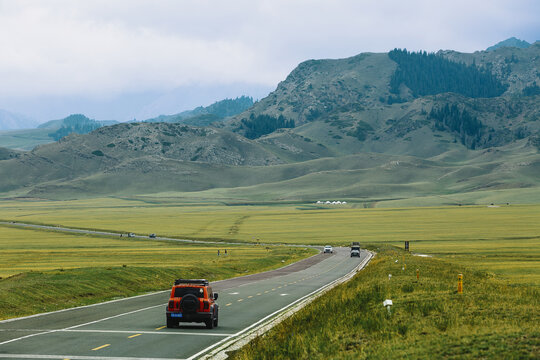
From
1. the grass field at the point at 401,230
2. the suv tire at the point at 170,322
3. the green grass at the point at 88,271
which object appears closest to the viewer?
the suv tire at the point at 170,322

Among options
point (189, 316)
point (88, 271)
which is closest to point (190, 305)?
point (189, 316)

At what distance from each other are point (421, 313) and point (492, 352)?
28.2ft

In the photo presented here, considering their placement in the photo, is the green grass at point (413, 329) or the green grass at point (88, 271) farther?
the green grass at point (88, 271)

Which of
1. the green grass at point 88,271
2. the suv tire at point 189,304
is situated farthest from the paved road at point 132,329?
the green grass at point 88,271

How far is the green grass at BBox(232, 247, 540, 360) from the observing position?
55.5ft

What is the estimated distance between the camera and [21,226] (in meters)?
172

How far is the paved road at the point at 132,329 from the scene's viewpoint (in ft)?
70.7

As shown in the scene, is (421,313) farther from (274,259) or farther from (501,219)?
(501,219)

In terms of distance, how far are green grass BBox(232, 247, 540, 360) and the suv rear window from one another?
13.6 feet

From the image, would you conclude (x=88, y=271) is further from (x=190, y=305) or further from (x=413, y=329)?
(x=413, y=329)

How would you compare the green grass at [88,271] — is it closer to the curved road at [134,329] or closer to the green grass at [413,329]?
the curved road at [134,329]

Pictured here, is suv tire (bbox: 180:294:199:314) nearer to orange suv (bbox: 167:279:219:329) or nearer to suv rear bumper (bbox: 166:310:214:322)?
orange suv (bbox: 167:279:219:329)

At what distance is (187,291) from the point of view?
91.4 feet

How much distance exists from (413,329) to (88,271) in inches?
1410
